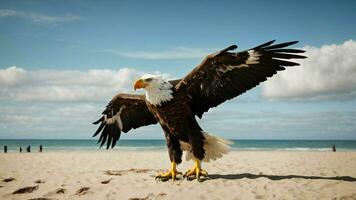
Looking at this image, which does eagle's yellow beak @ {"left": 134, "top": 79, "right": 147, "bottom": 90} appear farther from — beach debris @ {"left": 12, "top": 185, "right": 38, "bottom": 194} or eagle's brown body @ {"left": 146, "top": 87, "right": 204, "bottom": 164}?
beach debris @ {"left": 12, "top": 185, "right": 38, "bottom": 194}

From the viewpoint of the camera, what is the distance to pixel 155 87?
231 inches

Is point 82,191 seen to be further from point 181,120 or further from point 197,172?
point 181,120

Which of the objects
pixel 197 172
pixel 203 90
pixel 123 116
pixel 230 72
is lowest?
pixel 197 172

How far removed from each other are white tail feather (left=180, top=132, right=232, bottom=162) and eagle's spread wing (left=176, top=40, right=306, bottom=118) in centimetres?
68

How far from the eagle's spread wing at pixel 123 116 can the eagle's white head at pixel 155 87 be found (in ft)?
2.96

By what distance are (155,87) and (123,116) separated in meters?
2.14

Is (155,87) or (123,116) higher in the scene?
(155,87)

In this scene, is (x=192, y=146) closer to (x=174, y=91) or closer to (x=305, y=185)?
(x=174, y=91)

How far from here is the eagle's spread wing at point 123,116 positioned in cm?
715

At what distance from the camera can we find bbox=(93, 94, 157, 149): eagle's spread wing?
715cm

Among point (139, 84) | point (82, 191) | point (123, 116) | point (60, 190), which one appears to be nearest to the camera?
point (139, 84)

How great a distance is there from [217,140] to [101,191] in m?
2.38

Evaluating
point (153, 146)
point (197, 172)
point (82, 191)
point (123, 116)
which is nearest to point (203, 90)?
point (197, 172)

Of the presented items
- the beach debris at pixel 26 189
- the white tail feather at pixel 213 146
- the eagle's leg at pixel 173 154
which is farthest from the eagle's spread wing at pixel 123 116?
the beach debris at pixel 26 189
